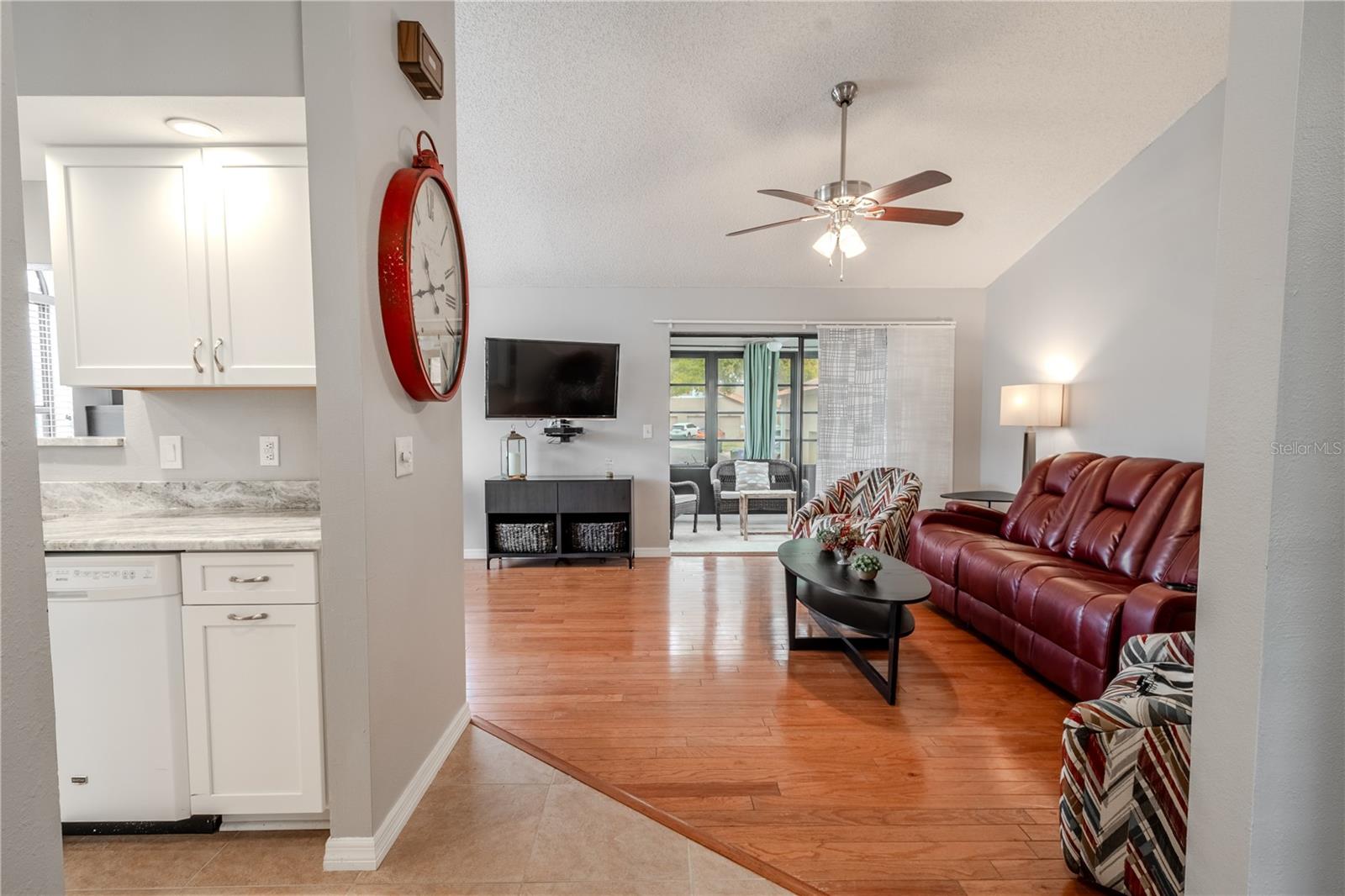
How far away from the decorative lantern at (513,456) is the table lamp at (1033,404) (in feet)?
12.5

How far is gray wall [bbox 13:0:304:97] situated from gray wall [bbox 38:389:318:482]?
950 mm

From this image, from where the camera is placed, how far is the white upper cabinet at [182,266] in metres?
1.84

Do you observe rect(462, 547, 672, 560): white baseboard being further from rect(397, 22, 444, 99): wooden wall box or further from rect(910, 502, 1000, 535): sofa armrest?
rect(397, 22, 444, 99): wooden wall box

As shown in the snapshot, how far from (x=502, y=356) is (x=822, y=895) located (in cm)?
420

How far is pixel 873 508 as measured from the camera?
445cm

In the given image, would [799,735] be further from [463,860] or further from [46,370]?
[46,370]

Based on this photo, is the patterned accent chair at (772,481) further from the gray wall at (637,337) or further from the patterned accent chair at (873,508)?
the patterned accent chair at (873,508)

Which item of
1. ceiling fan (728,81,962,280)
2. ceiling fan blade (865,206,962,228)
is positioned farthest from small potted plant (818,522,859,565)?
ceiling fan blade (865,206,962,228)

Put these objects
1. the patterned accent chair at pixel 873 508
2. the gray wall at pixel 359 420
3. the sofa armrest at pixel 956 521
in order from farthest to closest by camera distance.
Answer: the patterned accent chair at pixel 873 508
the sofa armrest at pixel 956 521
the gray wall at pixel 359 420

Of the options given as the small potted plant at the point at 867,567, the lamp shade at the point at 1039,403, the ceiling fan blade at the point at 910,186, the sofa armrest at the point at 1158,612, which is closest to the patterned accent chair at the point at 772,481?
the lamp shade at the point at 1039,403

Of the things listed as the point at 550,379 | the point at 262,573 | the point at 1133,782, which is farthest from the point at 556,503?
the point at 1133,782

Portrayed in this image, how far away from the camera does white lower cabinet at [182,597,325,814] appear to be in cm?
164

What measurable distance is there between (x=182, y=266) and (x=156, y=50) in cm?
60

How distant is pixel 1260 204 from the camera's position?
2.83ft
